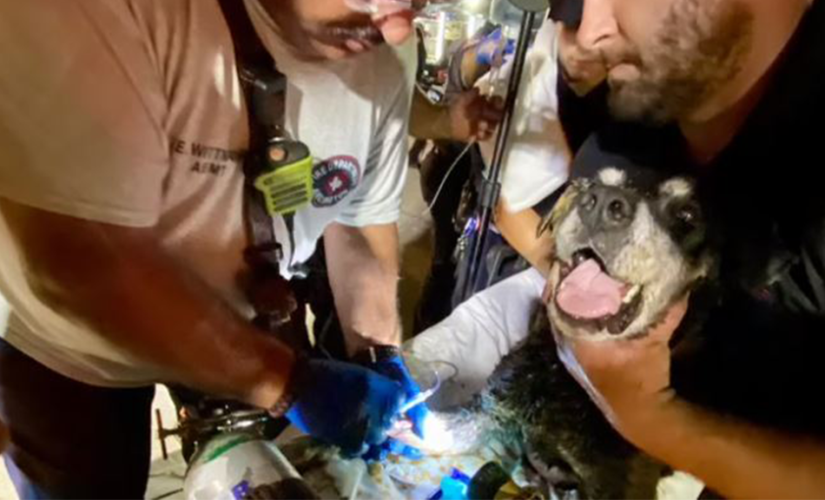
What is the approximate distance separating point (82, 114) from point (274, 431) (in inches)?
12.8

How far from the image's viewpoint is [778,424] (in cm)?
56

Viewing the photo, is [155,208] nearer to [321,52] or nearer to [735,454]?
[321,52]

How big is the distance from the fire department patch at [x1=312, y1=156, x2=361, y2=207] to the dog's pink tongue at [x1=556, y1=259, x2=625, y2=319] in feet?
0.84

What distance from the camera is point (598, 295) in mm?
578

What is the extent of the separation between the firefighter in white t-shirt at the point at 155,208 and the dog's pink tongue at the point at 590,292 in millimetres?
229

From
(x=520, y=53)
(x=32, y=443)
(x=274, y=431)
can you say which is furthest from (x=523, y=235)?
(x=32, y=443)

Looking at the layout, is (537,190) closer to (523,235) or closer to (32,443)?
(523,235)

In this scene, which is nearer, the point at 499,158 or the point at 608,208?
the point at 608,208

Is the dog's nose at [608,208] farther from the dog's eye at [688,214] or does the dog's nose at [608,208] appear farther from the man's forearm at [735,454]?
the man's forearm at [735,454]

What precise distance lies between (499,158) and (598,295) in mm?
174

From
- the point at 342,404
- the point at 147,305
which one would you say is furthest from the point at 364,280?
the point at 147,305

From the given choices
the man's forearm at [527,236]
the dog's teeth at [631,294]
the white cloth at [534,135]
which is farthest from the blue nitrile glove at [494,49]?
the dog's teeth at [631,294]

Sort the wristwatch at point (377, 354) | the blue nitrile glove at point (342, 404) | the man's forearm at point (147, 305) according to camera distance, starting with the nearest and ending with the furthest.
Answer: the man's forearm at point (147, 305)
the blue nitrile glove at point (342, 404)
the wristwatch at point (377, 354)

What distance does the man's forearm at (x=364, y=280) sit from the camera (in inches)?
35.9
